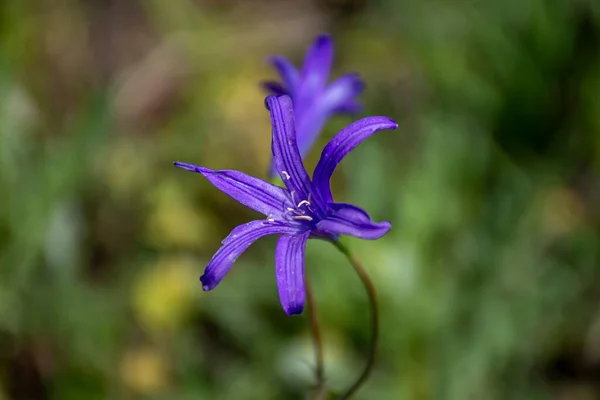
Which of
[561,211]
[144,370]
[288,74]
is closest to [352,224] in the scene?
[288,74]

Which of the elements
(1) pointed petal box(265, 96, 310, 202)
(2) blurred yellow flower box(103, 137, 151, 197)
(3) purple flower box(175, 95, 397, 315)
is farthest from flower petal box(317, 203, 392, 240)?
(2) blurred yellow flower box(103, 137, 151, 197)

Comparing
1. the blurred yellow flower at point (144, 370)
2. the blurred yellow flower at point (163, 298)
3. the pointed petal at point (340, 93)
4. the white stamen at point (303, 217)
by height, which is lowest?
the blurred yellow flower at point (144, 370)

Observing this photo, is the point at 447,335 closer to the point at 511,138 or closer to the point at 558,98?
the point at 511,138

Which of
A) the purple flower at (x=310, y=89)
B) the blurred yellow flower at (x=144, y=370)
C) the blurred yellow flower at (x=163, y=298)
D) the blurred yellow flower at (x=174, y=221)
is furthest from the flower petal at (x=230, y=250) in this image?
the blurred yellow flower at (x=174, y=221)

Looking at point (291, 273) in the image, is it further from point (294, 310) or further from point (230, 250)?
point (230, 250)

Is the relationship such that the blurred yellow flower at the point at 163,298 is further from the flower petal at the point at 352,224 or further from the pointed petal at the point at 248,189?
the flower petal at the point at 352,224

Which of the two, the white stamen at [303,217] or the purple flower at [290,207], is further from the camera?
the white stamen at [303,217]
